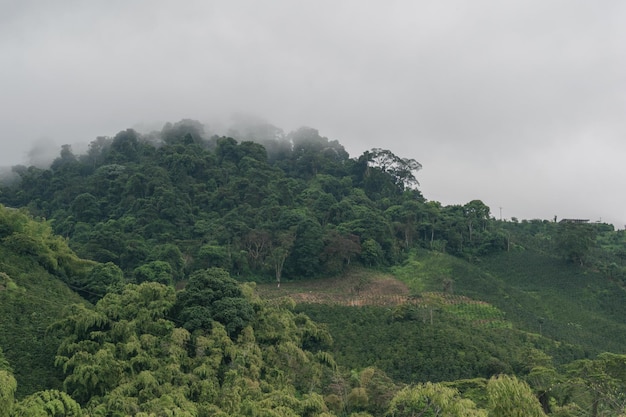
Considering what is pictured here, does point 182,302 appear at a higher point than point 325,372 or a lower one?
higher

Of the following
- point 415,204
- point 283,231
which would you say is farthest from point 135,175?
point 415,204

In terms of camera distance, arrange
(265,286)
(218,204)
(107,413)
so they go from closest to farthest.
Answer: (107,413), (265,286), (218,204)

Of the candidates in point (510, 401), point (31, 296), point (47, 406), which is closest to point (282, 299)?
point (31, 296)

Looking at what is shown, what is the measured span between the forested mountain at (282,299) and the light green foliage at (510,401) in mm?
32

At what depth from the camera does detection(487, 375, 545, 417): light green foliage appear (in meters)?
10.8

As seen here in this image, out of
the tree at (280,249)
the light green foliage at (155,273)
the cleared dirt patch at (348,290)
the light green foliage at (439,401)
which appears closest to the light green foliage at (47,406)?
the light green foliage at (439,401)

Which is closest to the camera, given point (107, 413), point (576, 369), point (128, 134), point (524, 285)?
point (107, 413)

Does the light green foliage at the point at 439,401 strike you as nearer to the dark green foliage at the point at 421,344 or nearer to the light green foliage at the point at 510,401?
the light green foliage at the point at 510,401

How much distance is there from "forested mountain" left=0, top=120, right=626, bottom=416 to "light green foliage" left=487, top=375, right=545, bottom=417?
0.03 meters

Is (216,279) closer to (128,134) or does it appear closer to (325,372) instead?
(325,372)

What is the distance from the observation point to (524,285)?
39250mm

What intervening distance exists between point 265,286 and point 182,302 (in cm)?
1724

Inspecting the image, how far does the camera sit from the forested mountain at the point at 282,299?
14414 millimetres

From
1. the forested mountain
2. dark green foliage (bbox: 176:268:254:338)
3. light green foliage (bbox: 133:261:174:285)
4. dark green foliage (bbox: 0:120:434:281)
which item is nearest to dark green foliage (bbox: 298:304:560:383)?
the forested mountain
